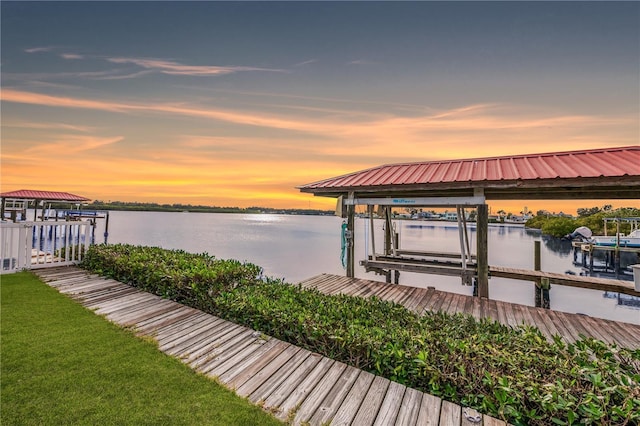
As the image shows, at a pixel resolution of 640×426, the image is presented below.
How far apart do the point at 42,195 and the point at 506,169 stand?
2508cm

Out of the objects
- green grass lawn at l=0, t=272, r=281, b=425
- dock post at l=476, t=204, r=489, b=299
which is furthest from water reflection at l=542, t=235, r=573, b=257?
green grass lawn at l=0, t=272, r=281, b=425

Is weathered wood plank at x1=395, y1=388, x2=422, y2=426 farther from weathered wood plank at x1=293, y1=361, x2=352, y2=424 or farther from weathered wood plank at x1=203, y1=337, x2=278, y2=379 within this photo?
weathered wood plank at x1=203, y1=337, x2=278, y2=379

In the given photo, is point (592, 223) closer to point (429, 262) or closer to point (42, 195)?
point (429, 262)

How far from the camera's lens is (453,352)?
3146mm

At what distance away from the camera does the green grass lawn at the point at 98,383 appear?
2703mm

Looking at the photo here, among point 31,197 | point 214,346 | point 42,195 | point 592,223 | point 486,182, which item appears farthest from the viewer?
point 592,223

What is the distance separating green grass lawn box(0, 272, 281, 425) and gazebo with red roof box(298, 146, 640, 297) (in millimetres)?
6109

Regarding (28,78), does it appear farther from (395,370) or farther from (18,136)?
(395,370)

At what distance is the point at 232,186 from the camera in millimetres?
27672

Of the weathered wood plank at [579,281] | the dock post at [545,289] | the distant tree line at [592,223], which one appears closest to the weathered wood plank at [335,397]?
the weathered wood plank at [579,281]

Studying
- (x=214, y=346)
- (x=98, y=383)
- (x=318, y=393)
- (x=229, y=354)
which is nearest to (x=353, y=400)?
(x=318, y=393)

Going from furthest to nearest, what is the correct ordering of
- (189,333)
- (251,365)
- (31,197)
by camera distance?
(31,197), (189,333), (251,365)

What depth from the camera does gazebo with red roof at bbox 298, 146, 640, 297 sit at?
5.87 metres

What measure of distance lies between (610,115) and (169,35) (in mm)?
16367
